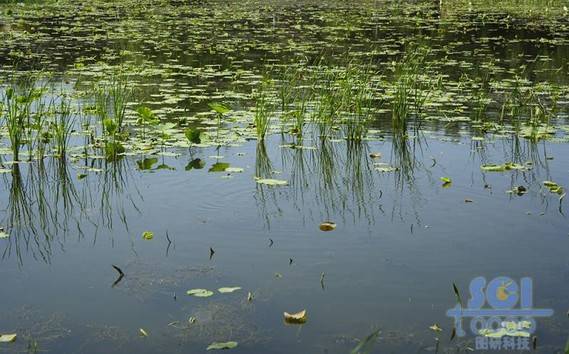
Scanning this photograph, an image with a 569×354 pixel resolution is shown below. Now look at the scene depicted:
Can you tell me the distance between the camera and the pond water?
3.34 meters

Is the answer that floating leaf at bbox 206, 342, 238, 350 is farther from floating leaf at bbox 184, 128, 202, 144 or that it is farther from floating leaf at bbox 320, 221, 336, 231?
floating leaf at bbox 184, 128, 202, 144

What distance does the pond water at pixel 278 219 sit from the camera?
334 centimetres

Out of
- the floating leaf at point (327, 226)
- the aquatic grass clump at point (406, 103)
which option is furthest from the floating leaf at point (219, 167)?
the aquatic grass clump at point (406, 103)

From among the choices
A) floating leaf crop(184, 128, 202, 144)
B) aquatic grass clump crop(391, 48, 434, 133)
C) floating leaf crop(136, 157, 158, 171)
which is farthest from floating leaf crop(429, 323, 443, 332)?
aquatic grass clump crop(391, 48, 434, 133)

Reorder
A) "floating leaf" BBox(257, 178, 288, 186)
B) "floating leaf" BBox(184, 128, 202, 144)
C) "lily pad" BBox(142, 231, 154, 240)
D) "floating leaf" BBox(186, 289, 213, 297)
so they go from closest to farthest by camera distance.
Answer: "floating leaf" BBox(186, 289, 213, 297) < "lily pad" BBox(142, 231, 154, 240) < "floating leaf" BBox(257, 178, 288, 186) < "floating leaf" BBox(184, 128, 202, 144)

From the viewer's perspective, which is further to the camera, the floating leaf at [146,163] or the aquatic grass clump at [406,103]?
the aquatic grass clump at [406,103]

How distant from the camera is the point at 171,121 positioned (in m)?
6.95

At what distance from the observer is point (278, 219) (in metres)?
4.64

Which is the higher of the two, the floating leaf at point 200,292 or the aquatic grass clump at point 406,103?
the aquatic grass clump at point 406,103

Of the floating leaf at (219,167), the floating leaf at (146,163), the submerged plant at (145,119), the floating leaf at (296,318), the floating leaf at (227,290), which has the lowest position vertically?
the floating leaf at (296,318)

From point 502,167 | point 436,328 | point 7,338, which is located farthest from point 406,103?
point 7,338

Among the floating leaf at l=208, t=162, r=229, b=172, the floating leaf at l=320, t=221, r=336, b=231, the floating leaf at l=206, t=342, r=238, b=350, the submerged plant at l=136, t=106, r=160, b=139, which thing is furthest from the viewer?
the submerged plant at l=136, t=106, r=160, b=139

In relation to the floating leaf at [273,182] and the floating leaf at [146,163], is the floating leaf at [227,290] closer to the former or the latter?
the floating leaf at [273,182]

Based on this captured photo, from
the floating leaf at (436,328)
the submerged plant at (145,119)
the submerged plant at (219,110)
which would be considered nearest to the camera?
the floating leaf at (436,328)
